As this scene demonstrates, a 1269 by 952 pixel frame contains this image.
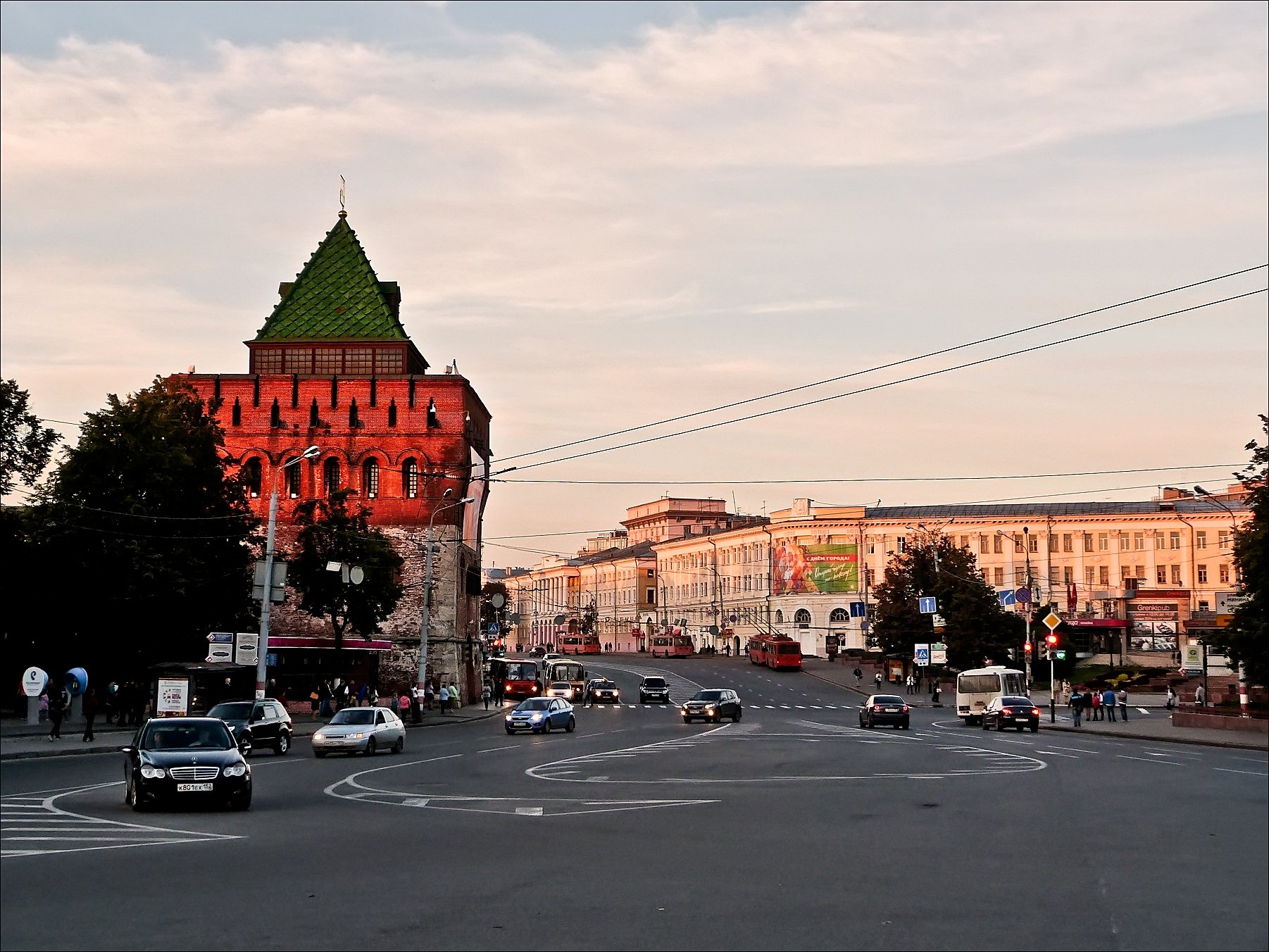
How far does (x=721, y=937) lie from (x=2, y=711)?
49665mm

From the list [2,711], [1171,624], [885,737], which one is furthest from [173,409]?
[1171,624]

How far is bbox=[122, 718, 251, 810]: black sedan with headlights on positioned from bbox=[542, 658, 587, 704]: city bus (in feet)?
236

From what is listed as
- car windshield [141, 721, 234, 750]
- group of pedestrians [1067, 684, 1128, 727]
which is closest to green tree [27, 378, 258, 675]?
car windshield [141, 721, 234, 750]

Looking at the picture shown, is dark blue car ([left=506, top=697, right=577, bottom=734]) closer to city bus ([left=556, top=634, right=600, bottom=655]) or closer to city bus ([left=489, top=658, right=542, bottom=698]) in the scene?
city bus ([left=489, top=658, right=542, bottom=698])

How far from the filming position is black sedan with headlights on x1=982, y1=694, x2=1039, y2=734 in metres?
55.2

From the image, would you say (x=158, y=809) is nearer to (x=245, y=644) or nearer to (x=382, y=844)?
(x=382, y=844)

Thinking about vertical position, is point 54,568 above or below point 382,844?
above

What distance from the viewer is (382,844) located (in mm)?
16750

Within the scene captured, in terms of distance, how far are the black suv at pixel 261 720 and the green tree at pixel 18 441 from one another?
15.9 meters

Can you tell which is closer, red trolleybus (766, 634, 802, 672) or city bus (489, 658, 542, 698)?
city bus (489, 658, 542, 698)

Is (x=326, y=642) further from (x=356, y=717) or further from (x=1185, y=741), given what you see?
(x=1185, y=741)

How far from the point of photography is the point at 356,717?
39.1 m

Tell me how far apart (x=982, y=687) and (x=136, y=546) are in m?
36.0

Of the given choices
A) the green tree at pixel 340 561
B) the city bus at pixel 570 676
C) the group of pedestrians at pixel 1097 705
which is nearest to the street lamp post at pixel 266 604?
the green tree at pixel 340 561
